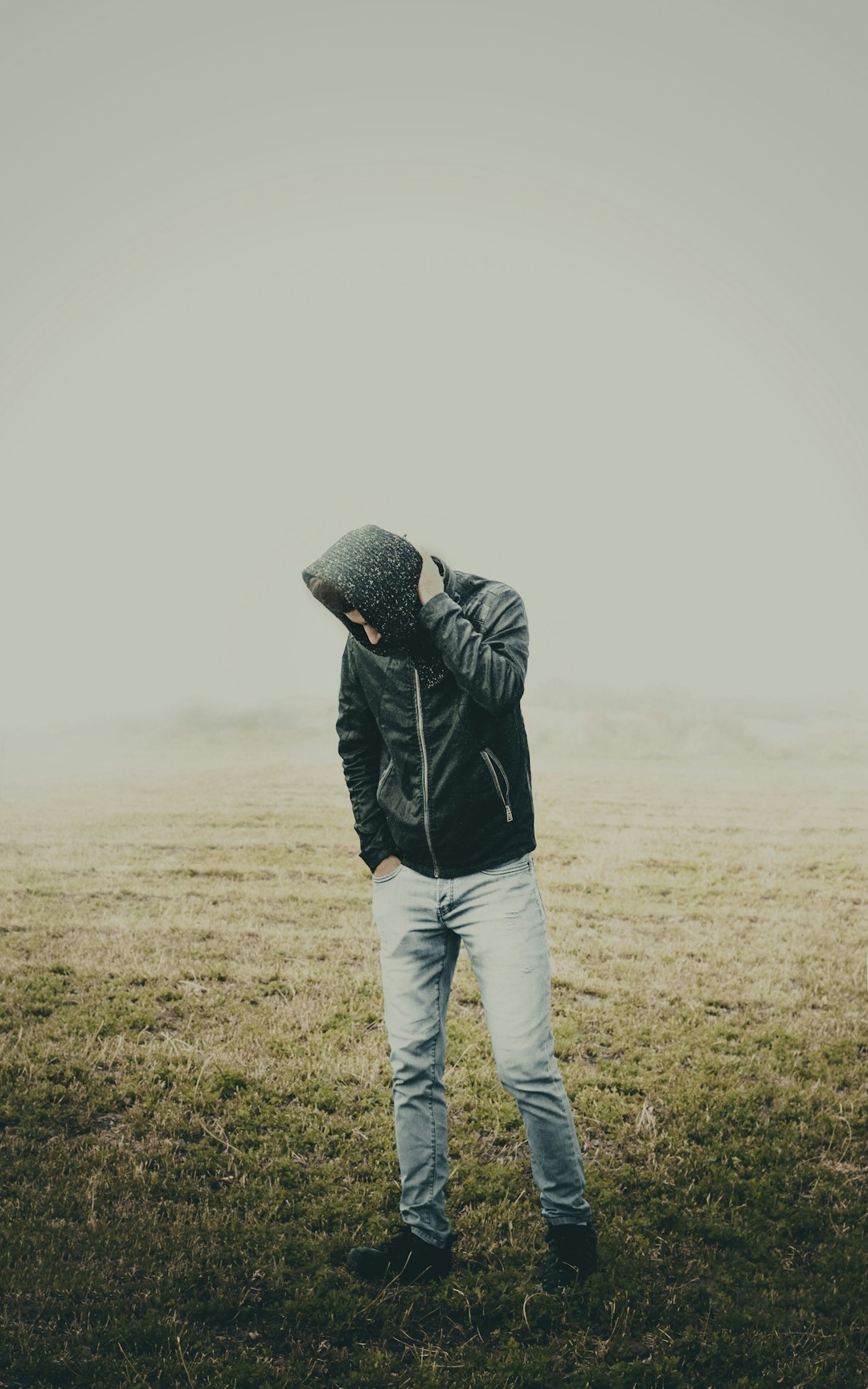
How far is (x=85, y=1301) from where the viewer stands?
3.29m

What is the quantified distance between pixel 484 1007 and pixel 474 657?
162 centimetres

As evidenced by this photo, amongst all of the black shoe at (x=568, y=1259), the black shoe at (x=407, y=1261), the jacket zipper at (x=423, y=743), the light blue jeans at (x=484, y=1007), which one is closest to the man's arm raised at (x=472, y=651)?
the jacket zipper at (x=423, y=743)

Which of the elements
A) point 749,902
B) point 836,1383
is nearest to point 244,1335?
point 836,1383

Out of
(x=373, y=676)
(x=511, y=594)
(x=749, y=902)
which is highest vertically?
(x=511, y=594)

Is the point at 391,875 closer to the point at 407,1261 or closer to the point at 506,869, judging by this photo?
the point at 506,869

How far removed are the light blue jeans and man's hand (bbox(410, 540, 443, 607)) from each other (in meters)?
1.26

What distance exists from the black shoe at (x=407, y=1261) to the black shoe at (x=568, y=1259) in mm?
485

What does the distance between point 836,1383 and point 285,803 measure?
711 inches

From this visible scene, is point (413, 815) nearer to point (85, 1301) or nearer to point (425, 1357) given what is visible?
point (425, 1357)

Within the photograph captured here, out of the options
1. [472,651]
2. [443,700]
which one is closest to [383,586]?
[472,651]

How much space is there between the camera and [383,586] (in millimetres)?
3129

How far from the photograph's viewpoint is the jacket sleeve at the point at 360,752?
3707mm

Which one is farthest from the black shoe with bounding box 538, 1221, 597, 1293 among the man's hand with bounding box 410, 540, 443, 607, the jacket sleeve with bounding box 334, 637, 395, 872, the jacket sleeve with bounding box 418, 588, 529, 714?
the man's hand with bounding box 410, 540, 443, 607

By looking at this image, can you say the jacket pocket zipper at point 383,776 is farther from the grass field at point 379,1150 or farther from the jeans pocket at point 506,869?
the grass field at point 379,1150
